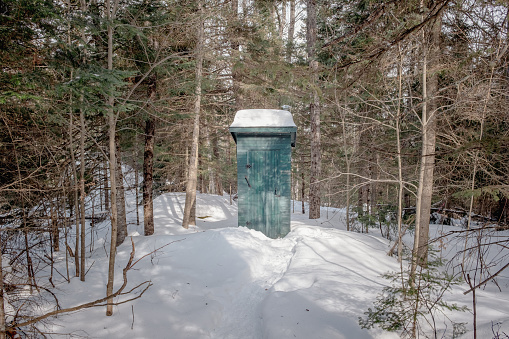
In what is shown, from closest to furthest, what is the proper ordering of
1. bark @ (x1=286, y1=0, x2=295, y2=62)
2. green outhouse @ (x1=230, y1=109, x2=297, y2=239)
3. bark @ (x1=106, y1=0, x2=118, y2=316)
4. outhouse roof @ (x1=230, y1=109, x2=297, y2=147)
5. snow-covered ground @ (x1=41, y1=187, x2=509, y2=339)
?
→ snow-covered ground @ (x1=41, y1=187, x2=509, y2=339) < bark @ (x1=106, y1=0, x2=118, y2=316) < outhouse roof @ (x1=230, y1=109, x2=297, y2=147) < green outhouse @ (x1=230, y1=109, x2=297, y2=239) < bark @ (x1=286, y1=0, x2=295, y2=62)

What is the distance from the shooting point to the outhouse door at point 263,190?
6.62m

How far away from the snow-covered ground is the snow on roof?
107 inches

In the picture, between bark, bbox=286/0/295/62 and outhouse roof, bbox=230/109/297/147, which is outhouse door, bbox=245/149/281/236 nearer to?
outhouse roof, bbox=230/109/297/147

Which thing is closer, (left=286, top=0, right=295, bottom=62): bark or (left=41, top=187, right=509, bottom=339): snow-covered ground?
(left=41, top=187, right=509, bottom=339): snow-covered ground

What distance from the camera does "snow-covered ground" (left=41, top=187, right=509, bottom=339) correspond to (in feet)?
8.69

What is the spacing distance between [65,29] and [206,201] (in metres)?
9.91

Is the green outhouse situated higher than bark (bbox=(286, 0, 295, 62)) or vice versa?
bark (bbox=(286, 0, 295, 62))

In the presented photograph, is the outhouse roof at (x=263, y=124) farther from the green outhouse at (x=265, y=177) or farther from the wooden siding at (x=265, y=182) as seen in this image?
the wooden siding at (x=265, y=182)

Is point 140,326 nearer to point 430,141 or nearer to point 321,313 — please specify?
point 321,313

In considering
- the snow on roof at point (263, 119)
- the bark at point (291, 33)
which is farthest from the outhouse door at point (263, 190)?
the bark at point (291, 33)

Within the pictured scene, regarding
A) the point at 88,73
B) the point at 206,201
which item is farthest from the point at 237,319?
the point at 206,201

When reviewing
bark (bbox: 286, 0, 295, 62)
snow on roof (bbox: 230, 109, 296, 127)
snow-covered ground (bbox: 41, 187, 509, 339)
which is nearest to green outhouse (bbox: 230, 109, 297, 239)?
snow on roof (bbox: 230, 109, 296, 127)

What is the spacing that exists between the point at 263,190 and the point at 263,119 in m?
1.87

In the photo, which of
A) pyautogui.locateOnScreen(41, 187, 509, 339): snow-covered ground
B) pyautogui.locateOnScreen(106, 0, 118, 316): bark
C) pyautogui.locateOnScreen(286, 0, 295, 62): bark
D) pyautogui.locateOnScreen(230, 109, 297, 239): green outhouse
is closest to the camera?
pyautogui.locateOnScreen(41, 187, 509, 339): snow-covered ground
